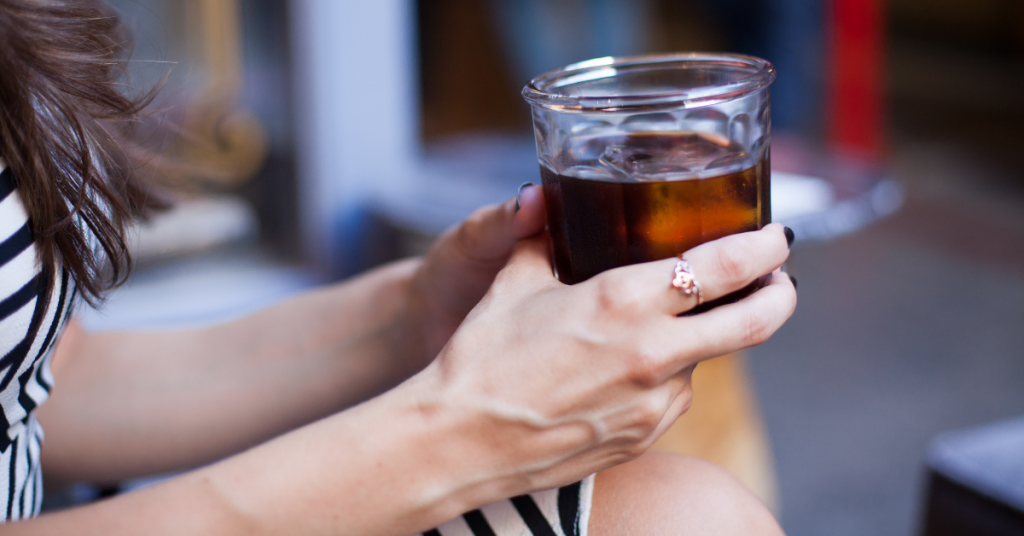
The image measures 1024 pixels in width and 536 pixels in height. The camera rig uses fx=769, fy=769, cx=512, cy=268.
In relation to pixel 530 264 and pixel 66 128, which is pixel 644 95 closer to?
pixel 530 264

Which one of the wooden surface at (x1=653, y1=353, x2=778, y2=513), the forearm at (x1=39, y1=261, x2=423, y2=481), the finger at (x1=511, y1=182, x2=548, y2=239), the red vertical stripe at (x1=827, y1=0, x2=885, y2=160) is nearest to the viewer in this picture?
the finger at (x1=511, y1=182, x2=548, y2=239)

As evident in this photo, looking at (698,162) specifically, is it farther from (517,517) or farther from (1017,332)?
(1017,332)

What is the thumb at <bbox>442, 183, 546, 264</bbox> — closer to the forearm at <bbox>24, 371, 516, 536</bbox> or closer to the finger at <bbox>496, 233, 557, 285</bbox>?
the finger at <bbox>496, 233, 557, 285</bbox>

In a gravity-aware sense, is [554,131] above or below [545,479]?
above

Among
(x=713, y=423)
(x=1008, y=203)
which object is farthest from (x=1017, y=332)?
(x=713, y=423)

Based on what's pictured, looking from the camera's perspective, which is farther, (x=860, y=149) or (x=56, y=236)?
(x=860, y=149)

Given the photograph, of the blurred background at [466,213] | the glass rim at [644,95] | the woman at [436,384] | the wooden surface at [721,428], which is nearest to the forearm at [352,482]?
the woman at [436,384]

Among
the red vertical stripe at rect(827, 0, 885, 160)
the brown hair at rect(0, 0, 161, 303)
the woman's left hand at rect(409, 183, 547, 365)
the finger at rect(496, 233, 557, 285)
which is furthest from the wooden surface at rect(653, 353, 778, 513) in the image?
the red vertical stripe at rect(827, 0, 885, 160)
